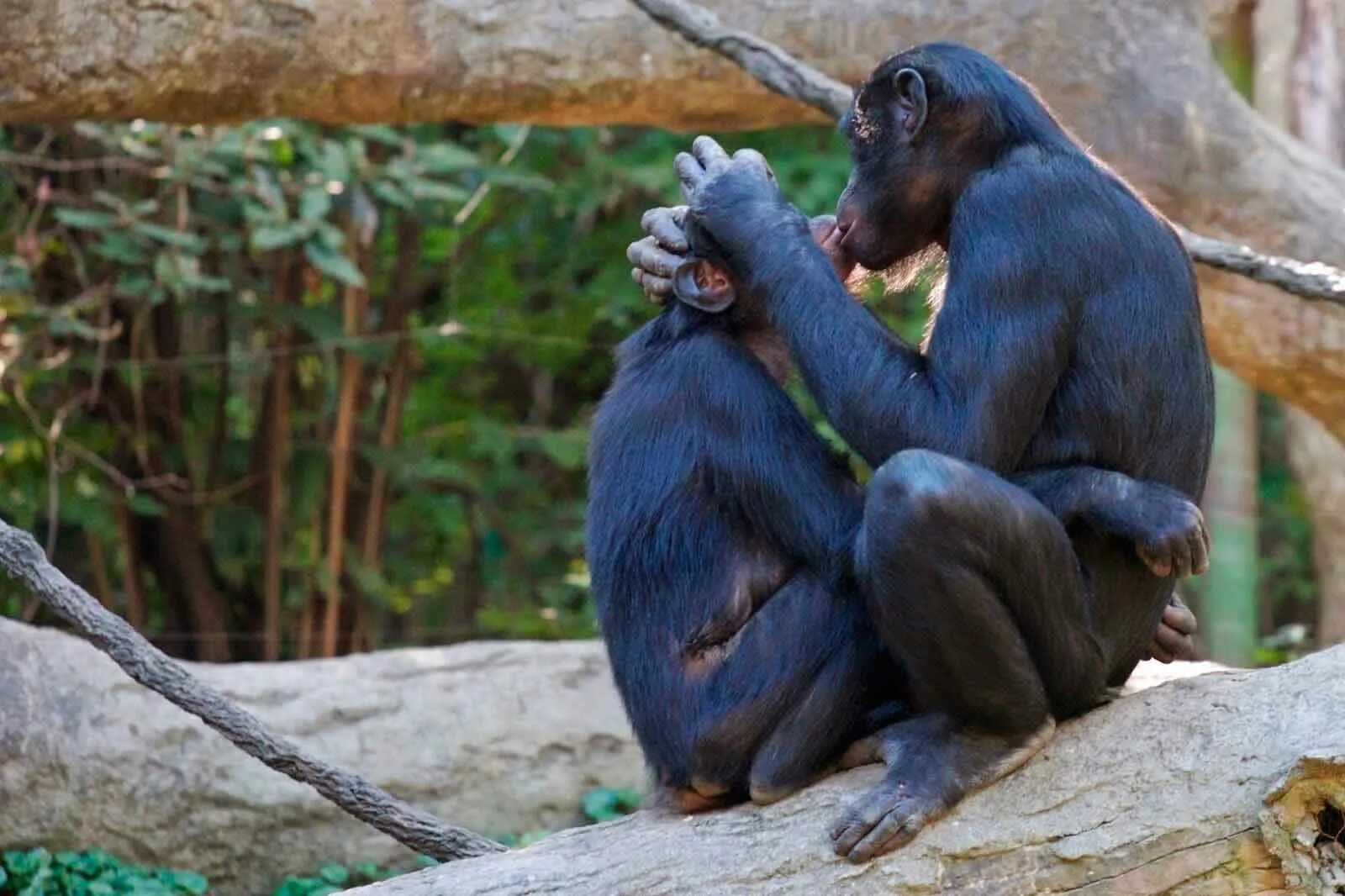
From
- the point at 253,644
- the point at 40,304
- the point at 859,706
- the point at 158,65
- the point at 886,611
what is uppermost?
the point at 158,65

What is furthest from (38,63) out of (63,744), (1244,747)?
(1244,747)

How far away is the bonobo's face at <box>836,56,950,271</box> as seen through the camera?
413 centimetres

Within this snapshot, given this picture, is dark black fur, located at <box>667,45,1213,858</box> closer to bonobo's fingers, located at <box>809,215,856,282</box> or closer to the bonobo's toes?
the bonobo's toes

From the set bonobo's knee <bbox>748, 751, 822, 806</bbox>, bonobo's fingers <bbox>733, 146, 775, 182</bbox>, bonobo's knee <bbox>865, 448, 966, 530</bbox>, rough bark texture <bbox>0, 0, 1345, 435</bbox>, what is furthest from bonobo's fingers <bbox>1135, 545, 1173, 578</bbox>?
rough bark texture <bbox>0, 0, 1345, 435</bbox>

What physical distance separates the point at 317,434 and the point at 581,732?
308 cm

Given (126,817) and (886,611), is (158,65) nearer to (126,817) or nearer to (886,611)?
(126,817)

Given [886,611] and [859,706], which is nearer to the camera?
[886,611]

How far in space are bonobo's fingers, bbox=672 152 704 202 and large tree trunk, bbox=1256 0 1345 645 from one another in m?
5.33

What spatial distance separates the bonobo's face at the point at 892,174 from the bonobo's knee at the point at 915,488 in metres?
0.84

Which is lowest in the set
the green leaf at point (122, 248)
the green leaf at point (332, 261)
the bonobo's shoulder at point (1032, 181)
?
the green leaf at point (122, 248)

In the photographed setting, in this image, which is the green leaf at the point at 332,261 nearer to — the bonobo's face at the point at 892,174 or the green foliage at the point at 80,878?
the green foliage at the point at 80,878

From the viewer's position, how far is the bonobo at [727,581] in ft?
12.8

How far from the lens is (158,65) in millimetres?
5520

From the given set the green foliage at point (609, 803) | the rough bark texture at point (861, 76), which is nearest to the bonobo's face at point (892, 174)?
the rough bark texture at point (861, 76)
